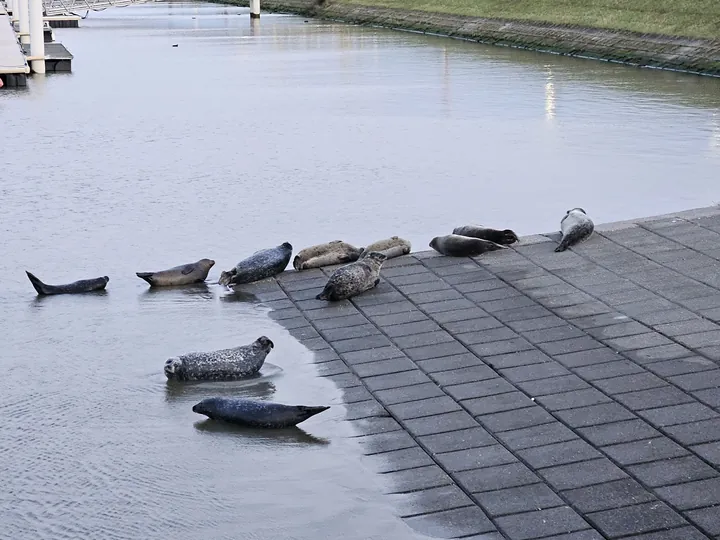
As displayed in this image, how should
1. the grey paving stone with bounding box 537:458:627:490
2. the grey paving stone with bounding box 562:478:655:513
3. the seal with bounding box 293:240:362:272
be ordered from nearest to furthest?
the grey paving stone with bounding box 562:478:655:513, the grey paving stone with bounding box 537:458:627:490, the seal with bounding box 293:240:362:272

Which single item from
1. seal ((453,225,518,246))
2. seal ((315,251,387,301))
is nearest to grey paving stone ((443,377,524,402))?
seal ((315,251,387,301))

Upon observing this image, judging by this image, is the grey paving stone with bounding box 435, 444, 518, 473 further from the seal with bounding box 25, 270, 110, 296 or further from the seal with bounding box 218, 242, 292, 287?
the seal with bounding box 25, 270, 110, 296

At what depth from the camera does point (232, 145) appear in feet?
69.7

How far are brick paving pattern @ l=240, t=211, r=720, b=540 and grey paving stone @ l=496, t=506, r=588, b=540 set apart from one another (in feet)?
0.04

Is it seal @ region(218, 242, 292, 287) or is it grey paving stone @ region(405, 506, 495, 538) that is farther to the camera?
seal @ region(218, 242, 292, 287)

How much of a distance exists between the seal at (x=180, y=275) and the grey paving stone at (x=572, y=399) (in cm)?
492

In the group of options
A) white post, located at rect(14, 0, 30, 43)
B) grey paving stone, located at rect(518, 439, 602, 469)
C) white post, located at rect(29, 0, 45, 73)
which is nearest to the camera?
grey paving stone, located at rect(518, 439, 602, 469)

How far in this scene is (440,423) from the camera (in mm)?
7844

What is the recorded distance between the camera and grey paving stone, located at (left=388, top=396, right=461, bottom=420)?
8031 mm

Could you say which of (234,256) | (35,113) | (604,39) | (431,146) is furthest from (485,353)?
(604,39)

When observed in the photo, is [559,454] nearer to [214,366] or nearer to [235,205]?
[214,366]

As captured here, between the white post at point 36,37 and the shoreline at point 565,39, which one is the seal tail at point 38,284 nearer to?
the shoreline at point 565,39

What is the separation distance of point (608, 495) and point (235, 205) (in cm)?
1001

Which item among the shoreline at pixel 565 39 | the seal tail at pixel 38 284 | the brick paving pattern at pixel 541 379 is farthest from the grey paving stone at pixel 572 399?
the shoreline at pixel 565 39
